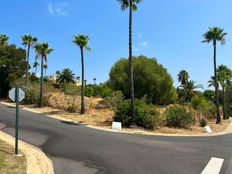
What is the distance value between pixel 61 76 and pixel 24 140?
78311mm

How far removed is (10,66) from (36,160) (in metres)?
40.7

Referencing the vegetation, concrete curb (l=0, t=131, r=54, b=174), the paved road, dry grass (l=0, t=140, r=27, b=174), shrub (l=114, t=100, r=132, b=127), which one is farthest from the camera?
the vegetation

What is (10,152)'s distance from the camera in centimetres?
1345

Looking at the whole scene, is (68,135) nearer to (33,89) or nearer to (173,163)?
(173,163)

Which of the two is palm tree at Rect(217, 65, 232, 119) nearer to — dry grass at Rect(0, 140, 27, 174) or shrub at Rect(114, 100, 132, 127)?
shrub at Rect(114, 100, 132, 127)

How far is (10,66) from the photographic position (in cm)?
5056

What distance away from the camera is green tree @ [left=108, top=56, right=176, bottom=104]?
5044 cm

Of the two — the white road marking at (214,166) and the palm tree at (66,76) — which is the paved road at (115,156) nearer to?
the white road marking at (214,166)

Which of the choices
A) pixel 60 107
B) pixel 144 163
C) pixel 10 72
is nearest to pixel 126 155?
pixel 144 163

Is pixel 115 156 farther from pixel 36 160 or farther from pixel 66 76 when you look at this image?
pixel 66 76

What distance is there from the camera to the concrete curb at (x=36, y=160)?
36.5 ft

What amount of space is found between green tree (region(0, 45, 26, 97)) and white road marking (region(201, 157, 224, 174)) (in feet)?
134

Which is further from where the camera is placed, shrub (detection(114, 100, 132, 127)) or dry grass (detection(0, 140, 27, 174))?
shrub (detection(114, 100, 132, 127))

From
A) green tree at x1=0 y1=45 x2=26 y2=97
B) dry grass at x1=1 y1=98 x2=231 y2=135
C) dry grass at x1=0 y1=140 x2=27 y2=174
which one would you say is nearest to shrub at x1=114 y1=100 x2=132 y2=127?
dry grass at x1=1 y1=98 x2=231 y2=135
